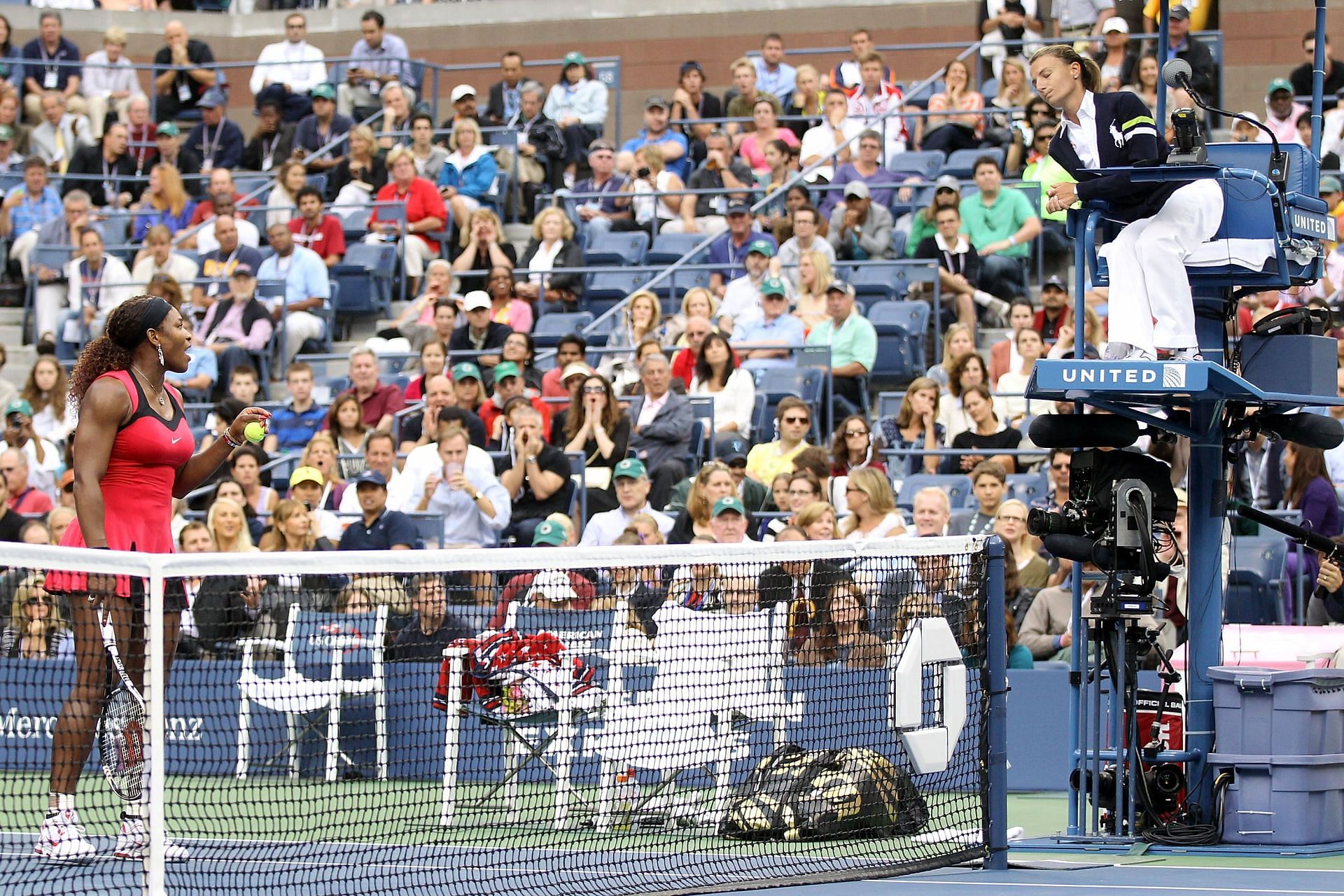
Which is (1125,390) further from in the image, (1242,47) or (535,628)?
(1242,47)

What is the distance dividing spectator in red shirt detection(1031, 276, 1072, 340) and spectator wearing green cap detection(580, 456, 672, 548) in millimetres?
3204

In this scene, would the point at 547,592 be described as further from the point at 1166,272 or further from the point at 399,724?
the point at 1166,272

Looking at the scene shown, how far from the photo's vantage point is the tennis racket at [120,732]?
22.0 ft

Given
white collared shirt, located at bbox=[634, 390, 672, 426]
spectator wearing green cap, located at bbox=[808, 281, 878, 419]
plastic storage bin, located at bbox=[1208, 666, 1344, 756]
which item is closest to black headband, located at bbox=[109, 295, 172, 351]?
plastic storage bin, located at bbox=[1208, 666, 1344, 756]

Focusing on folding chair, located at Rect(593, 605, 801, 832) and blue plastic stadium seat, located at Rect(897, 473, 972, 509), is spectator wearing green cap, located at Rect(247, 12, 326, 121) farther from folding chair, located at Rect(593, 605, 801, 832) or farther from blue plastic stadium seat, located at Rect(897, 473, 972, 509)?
folding chair, located at Rect(593, 605, 801, 832)

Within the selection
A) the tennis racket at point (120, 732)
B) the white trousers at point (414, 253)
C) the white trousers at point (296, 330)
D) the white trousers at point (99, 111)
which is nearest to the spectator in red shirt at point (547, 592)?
the tennis racket at point (120, 732)

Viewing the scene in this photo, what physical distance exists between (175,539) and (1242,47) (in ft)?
Answer: 39.9

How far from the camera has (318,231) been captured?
58.5ft

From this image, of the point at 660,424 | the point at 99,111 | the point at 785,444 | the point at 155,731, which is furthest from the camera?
the point at 99,111

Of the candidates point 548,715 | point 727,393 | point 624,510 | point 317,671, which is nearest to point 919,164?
point 727,393

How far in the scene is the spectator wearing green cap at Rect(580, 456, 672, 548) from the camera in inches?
488

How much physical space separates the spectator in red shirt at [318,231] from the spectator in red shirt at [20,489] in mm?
4150

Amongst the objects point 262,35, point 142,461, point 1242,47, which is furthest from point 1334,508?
point 262,35

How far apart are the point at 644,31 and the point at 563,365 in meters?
9.00
